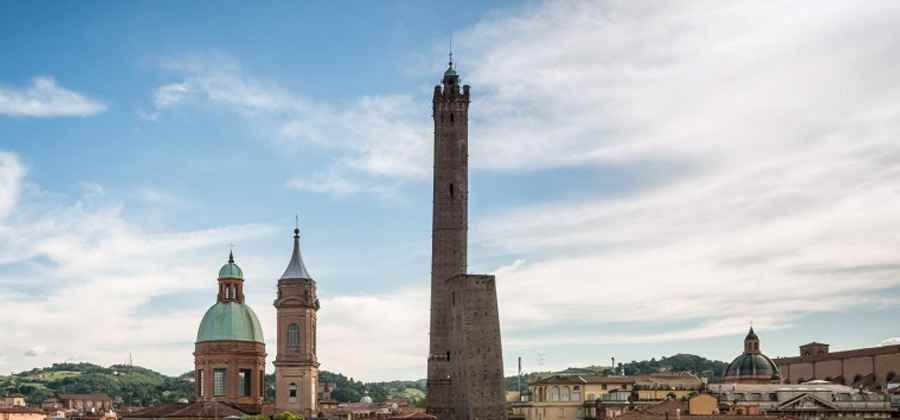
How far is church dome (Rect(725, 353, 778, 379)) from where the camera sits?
5300 inches

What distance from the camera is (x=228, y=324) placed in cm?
9519

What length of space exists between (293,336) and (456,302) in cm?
1559

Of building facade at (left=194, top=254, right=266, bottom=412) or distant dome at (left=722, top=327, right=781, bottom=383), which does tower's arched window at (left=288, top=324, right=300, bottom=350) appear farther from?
distant dome at (left=722, top=327, right=781, bottom=383)

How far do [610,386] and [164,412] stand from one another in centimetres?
4277

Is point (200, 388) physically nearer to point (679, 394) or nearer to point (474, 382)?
point (474, 382)

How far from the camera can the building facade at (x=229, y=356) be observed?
3718 inches

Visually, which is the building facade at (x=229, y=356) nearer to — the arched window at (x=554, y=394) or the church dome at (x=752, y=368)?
the arched window at (x=554, y=394)

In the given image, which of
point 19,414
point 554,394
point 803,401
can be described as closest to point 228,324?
point 554,394

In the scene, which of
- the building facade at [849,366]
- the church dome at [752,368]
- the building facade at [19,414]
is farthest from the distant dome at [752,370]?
the building facade at [19,414]

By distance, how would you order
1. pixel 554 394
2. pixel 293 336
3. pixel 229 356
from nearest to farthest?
1. pixel 293 336
2. pixel 229 356
3. pixel 554 394

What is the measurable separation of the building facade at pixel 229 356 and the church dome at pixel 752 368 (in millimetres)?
62619

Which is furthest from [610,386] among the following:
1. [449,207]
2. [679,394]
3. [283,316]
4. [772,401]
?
[283,316]

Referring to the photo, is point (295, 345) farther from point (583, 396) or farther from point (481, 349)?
point (583, 396)

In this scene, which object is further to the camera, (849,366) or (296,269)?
(849,366)
